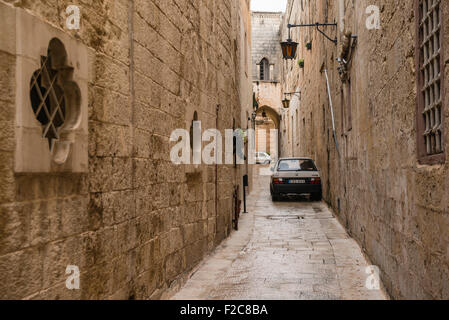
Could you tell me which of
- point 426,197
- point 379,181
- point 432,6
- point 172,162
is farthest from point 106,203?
point 379,181

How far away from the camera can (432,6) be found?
9.97 feet

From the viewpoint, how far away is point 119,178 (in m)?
3.91

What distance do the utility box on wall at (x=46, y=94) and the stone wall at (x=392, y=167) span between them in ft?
7.47

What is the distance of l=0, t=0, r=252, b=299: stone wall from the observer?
2.50 metres

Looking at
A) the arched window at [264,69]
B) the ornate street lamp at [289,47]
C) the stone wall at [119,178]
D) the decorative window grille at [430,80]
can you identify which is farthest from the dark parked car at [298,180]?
the arched window at [264,69]

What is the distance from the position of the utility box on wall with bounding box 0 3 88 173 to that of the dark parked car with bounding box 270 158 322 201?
1269cm

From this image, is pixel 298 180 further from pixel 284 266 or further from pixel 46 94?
pixel 46 94

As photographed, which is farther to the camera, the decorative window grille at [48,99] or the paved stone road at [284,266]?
the paved stone road at [284,266]

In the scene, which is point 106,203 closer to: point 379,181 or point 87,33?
point 87,33

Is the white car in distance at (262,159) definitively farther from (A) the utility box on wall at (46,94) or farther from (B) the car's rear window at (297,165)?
(A) the utility box on wall at (46,94)

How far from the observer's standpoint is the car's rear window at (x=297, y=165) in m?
15.9

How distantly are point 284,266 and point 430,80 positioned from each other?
13.3 feet

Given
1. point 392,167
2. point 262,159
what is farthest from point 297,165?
point 262,159

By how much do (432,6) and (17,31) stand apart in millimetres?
2481
